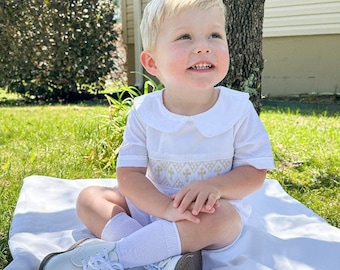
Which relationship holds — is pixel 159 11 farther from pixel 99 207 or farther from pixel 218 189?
pixel 99 207

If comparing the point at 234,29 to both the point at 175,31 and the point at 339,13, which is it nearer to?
the point at 175,31

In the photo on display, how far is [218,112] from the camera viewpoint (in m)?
1.90

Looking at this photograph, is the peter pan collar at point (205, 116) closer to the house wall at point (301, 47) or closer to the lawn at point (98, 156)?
the lawn at point (98, 156)

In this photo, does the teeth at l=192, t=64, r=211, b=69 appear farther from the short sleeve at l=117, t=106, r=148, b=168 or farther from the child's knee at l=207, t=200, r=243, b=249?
the child's knee at l=207, t=200, r=243, b=249

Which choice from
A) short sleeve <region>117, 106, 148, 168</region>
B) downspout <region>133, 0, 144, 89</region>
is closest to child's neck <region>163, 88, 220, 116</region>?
short sleeve <region>117, 106, 148, 168</region>

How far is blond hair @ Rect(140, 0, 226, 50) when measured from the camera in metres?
1.76

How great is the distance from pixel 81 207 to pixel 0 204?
0.71m

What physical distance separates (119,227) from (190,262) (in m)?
0.34

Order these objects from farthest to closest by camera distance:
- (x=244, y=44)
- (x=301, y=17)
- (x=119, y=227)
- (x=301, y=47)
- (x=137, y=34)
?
(x=137, y=34) → (x=301, y=47) → (x=301, y=17) → (x=244, y=44) → (x=119, y=227)

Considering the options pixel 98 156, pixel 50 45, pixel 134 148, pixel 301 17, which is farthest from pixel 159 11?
pixel 50 45

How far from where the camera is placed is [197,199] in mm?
1631

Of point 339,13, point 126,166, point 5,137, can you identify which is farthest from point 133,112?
point 339,13

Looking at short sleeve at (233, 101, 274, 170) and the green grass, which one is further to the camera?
the green grass

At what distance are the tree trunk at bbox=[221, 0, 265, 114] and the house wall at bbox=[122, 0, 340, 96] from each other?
14.7 feet
